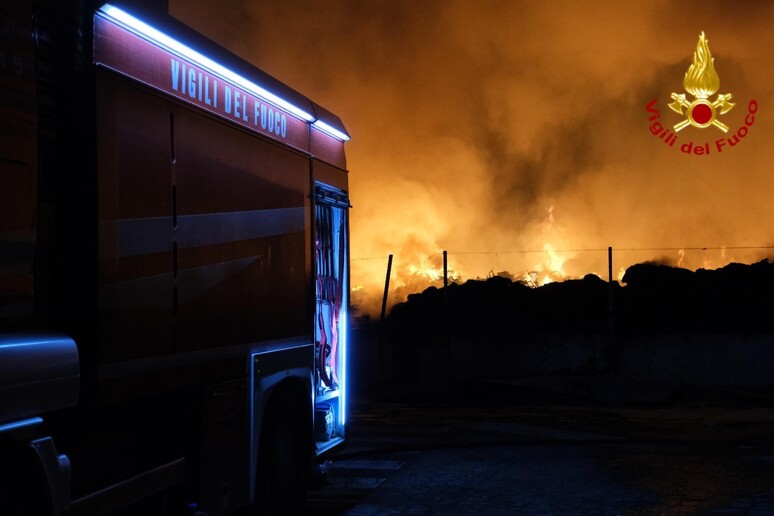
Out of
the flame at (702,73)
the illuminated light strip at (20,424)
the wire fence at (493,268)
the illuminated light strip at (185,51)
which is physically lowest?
the illuminated light strip at (20,424)

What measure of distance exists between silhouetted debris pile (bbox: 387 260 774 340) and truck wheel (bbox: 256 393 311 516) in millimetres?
18298

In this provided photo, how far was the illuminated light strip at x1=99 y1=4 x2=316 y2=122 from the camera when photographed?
15.2ft

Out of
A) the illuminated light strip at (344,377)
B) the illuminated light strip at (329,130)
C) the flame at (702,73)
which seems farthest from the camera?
the flame at (702,73)

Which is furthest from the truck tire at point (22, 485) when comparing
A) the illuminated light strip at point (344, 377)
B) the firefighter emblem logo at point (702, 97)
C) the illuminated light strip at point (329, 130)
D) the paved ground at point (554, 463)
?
the firefighter emblem logo at point (702, 97)

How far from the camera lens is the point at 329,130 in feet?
26.8

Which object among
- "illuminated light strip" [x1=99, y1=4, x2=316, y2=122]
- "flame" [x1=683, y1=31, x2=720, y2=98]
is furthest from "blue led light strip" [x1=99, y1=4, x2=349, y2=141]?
"flame" [x1=683, y1=31, x2=720, y2=98]

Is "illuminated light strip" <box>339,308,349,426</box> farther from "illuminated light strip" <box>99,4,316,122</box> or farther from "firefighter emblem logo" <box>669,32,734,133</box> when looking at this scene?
"firefighter emblem logo" <box>669,32,734,133</box>

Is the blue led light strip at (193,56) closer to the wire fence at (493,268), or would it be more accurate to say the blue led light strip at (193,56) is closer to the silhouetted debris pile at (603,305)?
the silhouetted debris pile at (603,305)

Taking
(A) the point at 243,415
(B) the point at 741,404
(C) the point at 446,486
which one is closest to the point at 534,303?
(B) the point at 741,404

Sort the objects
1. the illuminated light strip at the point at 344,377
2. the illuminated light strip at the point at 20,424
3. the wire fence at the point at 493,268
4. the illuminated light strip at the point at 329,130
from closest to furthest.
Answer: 1. the illuminated light strip at the point at 20,424
2. the illuminated light strip at the point at 329,130
3. the illuminated light strip at the point at 344,377
4. the wire fence at the point at 493,268

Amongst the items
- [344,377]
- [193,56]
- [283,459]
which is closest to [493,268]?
[344,377]

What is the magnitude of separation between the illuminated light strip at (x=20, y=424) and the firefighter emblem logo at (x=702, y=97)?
859 inches

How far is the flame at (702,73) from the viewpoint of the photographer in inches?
924

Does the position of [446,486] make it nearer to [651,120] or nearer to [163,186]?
[163,186]
